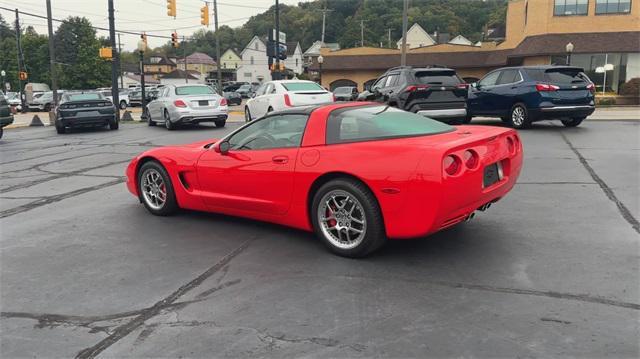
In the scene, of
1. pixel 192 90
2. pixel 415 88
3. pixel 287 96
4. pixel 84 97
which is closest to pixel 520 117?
pixel 415 88

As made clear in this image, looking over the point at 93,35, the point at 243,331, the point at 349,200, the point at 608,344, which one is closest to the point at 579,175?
the point at 349,200

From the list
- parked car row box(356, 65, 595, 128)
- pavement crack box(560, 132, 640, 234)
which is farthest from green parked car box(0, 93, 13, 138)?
pavement crack box(560, 132, 640, 234)

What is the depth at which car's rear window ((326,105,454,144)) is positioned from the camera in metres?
4.81

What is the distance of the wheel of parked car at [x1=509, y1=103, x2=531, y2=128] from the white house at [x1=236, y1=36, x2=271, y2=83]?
93.1m

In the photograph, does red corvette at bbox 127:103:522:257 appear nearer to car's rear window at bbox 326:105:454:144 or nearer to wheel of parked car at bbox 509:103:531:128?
car's rear window at bbox 326:105:454:144

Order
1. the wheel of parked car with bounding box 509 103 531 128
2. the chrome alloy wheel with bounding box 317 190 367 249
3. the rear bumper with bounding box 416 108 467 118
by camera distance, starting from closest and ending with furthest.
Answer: the chrome alloy wheel with bounding box 317 190 367 249, the rear bumper with bounding box 416 108 467 118, the wheel of parked car with bounding box 509 103 531 128

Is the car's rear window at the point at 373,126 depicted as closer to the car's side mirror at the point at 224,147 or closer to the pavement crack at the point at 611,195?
the car's side mirror at the point at 224,147

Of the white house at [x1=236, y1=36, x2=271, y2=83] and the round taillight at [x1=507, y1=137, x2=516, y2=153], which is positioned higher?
the white house at [x1=236, y1=36, x2=271, y2=83]

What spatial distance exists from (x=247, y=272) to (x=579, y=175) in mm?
5887

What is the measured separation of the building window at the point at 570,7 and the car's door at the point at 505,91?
82.0 ft

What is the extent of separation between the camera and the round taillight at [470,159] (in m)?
4.39

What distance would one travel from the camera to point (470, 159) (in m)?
4.45

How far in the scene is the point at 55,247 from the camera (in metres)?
5.26

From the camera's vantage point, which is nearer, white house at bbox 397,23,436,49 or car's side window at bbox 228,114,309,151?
car's side window at bbox 228,114,309,151
